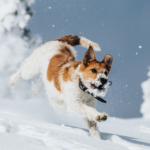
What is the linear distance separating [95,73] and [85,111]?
569 mm

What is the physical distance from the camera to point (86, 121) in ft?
10.9

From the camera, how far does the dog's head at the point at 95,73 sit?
2.62m

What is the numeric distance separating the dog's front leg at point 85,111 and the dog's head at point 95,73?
0.25m

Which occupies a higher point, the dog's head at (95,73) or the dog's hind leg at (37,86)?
the dog's hind leg at (37,86)

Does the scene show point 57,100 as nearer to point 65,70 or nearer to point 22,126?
point 65,70

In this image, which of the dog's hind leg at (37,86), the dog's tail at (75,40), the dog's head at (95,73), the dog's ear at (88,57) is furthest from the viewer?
the dog's hind leg at (37,86)

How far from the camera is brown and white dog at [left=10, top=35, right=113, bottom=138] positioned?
270 cm

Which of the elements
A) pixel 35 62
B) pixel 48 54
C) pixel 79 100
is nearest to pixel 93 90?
pixel 79 100

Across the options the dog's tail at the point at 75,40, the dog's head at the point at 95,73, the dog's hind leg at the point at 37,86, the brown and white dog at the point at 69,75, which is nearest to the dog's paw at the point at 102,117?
the brown and white dog at the point at 69,75

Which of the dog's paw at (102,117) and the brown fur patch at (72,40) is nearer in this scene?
the dog's paw at (102,117)

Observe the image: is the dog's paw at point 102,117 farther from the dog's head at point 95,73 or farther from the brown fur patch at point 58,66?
the brown fur patch at point 58,66

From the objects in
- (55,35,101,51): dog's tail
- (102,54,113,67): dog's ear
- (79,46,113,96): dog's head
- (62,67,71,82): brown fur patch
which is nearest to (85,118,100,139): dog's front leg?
(79,46,113,96): dog's head

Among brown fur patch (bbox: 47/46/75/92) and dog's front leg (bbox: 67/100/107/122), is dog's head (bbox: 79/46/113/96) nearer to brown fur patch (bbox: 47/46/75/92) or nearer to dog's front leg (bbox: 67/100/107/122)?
dog's front leg (bbox: 67/100/107/122)

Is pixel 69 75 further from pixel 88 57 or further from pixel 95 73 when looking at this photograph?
pixel 95 73
